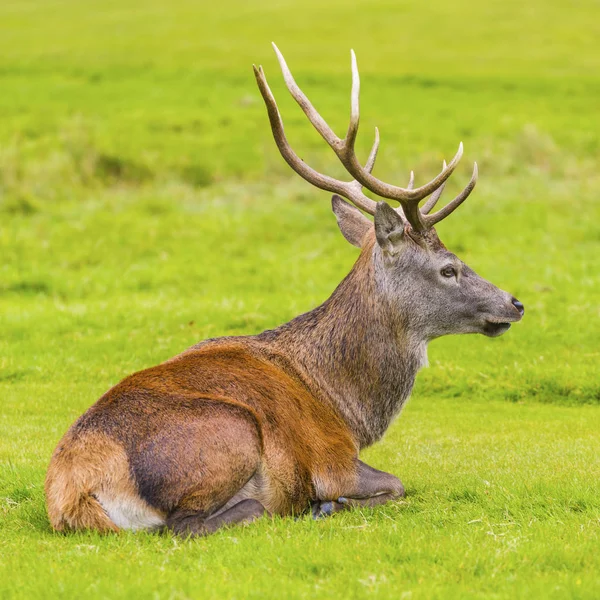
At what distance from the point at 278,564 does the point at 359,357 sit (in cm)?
230

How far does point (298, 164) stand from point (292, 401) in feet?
5.95

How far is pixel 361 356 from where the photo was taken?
7.50 metres

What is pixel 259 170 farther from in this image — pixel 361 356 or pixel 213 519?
pixel 213 519

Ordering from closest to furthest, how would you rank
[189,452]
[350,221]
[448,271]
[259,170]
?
1. [189,452]
2. [448,271]
3. [350,221]
4. [259,170]

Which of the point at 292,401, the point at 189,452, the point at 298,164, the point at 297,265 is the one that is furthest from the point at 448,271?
the point at 297,265

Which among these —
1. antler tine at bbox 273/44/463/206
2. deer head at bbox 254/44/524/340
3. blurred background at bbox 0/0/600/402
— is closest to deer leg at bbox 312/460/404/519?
deer head at bbox 254/44/524/340

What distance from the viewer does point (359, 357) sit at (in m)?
7.50

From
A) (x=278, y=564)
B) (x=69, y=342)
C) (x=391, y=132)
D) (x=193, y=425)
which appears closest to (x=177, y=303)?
(x=69, y=342)

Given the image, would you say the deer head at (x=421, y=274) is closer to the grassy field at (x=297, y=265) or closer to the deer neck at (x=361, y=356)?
the deer neck at (x=361, y=356)

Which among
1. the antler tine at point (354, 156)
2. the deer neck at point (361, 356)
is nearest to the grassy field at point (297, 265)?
the deer neck at point (361, 356)

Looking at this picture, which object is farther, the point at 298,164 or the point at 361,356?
the point at 298,164

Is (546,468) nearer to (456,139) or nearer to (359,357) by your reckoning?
(359,357)

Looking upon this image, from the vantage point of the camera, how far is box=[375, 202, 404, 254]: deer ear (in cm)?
717

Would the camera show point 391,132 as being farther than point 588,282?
Yes
